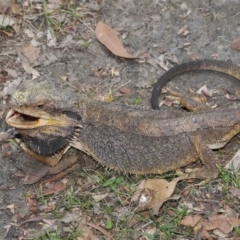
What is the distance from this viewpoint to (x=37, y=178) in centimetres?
631

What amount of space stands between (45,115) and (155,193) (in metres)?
1.25

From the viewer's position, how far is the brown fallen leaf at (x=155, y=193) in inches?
231

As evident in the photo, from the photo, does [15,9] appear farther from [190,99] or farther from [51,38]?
[190,99]

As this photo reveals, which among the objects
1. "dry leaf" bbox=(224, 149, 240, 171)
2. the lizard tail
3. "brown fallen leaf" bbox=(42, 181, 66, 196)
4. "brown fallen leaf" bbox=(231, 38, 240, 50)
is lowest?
"brown fallen leaf" bbox=(42, 181, 66, 196)

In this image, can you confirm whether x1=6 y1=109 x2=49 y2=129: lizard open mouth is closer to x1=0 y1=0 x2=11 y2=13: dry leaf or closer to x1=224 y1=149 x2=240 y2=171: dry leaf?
x1=224 y1=149 x2=240 y2=171: dry leaf

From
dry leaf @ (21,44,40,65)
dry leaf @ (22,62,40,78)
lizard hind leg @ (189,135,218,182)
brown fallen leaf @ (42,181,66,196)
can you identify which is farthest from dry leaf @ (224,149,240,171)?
dry leaf @ (21,44,40,65)

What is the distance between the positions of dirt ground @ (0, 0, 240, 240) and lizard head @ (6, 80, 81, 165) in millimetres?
358

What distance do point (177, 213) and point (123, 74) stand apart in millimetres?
2041

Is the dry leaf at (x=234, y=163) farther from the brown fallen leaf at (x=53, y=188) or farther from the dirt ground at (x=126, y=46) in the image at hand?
the brown fallen leaf at (x=53, y=188)

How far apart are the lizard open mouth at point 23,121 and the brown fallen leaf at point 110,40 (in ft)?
5.43

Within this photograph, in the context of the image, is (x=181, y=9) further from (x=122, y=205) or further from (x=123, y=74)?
(x=122, y=205)

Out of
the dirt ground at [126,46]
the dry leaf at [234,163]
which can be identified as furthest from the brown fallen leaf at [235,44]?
the dry leaf at [234,163]

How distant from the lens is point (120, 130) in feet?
20.1

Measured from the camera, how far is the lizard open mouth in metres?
6.08
